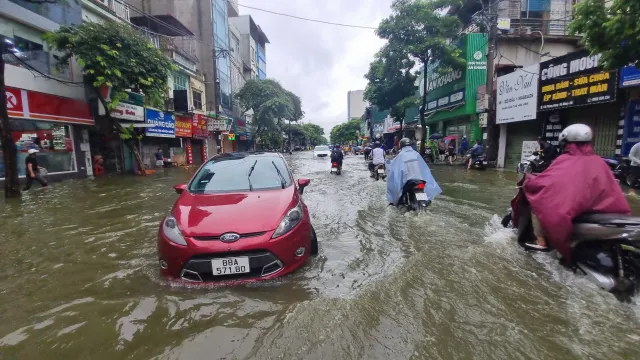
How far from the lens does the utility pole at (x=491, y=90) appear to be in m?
14.0

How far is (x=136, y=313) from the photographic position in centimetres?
268

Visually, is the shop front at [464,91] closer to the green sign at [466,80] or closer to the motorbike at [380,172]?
the green sign at [466,80]

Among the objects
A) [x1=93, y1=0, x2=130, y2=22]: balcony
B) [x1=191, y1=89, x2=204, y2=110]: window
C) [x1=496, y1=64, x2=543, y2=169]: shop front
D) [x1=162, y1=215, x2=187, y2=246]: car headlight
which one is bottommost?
[x1=162, y1=215, x2=187, y2=246]: car headlight

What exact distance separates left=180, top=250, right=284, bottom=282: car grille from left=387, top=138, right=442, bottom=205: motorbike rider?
349 cm

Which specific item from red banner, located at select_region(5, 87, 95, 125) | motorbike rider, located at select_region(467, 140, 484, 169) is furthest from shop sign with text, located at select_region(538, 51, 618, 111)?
red banner, located at select_region(5, 87, 95, 125)

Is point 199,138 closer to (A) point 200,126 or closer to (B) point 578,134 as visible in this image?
(A) point 200,126

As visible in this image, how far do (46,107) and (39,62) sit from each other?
1.71 m

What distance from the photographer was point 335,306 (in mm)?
2695

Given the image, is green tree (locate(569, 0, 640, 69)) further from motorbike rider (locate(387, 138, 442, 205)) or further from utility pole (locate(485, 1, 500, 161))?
utility pole (locate(485, 1, 500, 161))

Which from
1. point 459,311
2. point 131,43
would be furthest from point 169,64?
point 459,311

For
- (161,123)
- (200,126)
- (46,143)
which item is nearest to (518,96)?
(161,123)

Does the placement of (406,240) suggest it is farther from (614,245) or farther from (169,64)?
(169,64)

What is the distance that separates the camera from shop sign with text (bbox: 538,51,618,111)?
31.9 feet

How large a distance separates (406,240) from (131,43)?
43.9 ft
